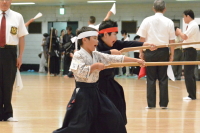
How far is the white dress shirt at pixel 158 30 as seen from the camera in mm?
6883

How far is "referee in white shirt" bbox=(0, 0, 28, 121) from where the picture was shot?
17.8 feet

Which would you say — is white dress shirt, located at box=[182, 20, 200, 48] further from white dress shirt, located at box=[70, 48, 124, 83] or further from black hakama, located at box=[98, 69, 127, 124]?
white dress shirt, located at box=[70, 48, 124, 83]

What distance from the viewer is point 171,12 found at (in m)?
18.9

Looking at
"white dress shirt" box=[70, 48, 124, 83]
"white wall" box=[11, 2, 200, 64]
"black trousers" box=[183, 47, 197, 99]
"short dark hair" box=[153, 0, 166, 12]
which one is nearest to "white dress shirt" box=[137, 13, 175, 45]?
"short dark hair" box=[153, 0, 166, 12]

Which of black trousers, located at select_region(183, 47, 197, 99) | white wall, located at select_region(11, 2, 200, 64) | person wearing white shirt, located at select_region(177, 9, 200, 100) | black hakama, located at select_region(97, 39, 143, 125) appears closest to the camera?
black hakama, located at select_region(97, 39, 143, 125)

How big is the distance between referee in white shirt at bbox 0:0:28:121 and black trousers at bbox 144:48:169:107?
2.38m

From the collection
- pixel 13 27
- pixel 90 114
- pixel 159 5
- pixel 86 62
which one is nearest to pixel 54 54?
pixel 159 5

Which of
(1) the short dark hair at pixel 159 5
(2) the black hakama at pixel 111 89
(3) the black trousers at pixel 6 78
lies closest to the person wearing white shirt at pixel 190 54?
(1) the short dark hair at pixel 159 5

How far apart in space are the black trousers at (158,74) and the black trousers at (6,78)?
2455 millimetres

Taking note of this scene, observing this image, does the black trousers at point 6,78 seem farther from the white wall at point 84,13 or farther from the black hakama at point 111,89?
the white wall at point 84,13

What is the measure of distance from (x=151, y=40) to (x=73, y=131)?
11.9 feet

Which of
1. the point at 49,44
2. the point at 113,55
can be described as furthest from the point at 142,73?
the point at 49,44

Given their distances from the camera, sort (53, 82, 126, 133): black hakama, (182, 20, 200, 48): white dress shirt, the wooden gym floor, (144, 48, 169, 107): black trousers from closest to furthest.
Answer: (53, 82, 126, 133): black hakama, the wooden gym floor, (144, 48, 169, 107): black trousers, (182, 20, 200, 48): white dress shirt

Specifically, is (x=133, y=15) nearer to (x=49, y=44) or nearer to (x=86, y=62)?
(x=49, y=44)
